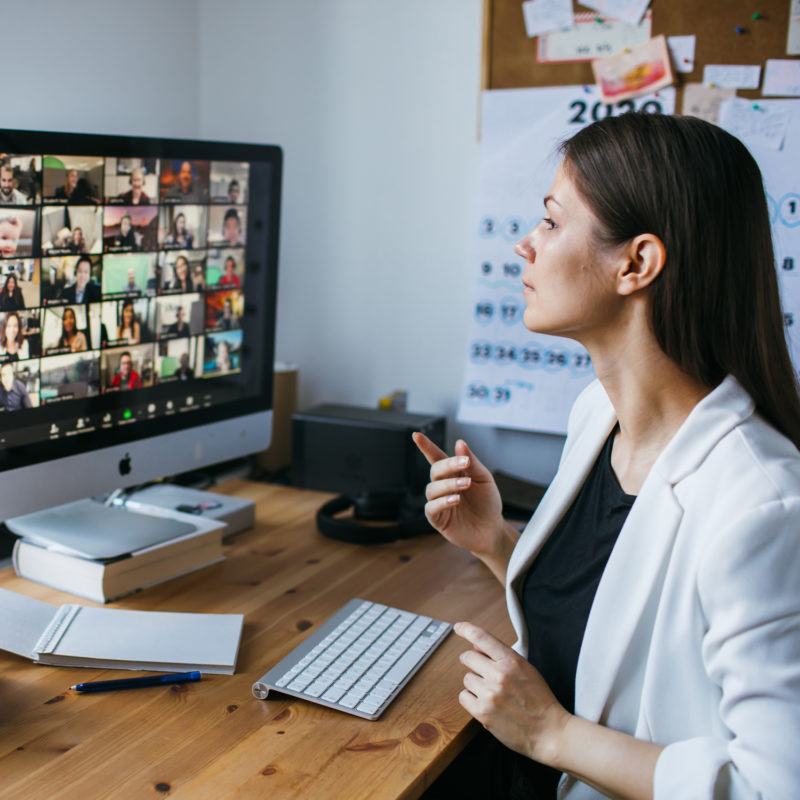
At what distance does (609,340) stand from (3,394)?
78 centimetres

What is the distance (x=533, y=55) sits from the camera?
1.71m

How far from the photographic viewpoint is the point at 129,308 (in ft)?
4.20

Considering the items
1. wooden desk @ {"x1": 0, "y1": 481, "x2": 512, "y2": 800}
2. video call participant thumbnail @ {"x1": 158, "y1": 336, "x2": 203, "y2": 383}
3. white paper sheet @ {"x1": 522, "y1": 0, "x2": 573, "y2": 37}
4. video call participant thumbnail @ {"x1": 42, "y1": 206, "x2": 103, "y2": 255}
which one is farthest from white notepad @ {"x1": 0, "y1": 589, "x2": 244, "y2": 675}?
white paper sheet @ {"x1": 522, "y1": 0, "x2": 573, "y2": 37}

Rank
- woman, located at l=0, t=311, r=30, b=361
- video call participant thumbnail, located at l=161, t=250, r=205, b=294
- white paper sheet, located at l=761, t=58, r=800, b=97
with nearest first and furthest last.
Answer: woman, located at l=0, t=311, r=30, b=361
video call participant thumbnail, located at l=161, t=250, r=205, b=294
white paper sheet, located at l=761, t=58, r=800, b=97

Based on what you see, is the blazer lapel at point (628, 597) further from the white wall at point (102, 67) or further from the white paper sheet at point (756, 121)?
the white wall at point (102, 67)

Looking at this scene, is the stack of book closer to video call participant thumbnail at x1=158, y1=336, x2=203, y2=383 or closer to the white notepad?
the white notepad

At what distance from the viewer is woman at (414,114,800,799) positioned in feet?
2.52

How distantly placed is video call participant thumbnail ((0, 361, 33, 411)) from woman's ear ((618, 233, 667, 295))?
789mm

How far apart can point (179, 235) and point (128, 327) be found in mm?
171

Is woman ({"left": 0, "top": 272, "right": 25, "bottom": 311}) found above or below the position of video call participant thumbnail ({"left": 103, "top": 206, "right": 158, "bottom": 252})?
below

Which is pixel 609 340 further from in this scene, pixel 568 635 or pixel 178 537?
pixel 178 537

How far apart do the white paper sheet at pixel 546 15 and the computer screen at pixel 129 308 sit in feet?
2.00

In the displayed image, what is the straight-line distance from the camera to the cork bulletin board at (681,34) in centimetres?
154

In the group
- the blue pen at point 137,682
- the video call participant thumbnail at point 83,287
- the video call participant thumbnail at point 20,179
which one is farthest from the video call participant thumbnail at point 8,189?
the blue pen at point 137,682
